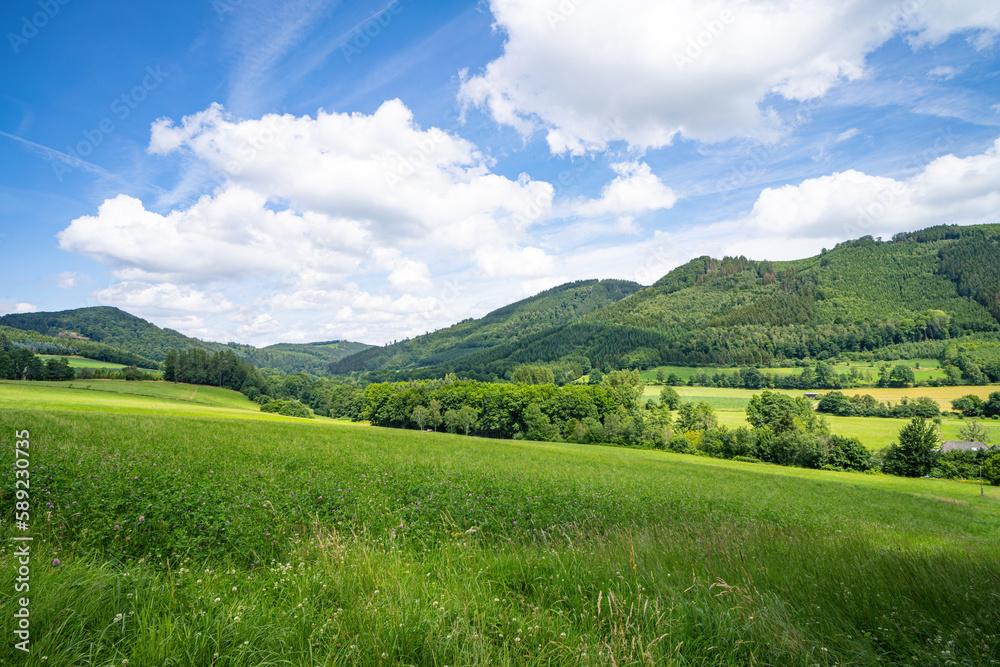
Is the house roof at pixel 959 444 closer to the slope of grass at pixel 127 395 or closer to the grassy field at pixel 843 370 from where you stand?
the grassy field at pixel 843 370

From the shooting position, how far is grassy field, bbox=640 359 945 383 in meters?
119

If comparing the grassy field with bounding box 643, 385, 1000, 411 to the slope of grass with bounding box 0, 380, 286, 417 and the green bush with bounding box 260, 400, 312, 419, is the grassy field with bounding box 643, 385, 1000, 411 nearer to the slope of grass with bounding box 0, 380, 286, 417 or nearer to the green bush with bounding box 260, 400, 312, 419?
the green bush with bounding box 260, 400, 312, 419

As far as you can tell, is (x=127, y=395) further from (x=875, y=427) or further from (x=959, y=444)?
(x=875, y=427)

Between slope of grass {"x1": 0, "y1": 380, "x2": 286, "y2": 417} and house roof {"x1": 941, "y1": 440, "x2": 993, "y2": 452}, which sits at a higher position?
slope of grass {"x1": 0, "y1": 380, "x2": 286, "y2": 417}

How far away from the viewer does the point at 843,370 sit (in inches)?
5438

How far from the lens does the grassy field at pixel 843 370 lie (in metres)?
119

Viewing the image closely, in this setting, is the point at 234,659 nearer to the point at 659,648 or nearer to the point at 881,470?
the point at 659,648

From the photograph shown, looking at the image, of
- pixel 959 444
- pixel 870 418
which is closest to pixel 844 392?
pixel 870 418

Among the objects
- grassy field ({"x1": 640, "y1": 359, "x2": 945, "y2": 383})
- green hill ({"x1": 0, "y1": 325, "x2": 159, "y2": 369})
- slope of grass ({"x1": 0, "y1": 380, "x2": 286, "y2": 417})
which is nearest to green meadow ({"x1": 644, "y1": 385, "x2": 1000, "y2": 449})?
grassy field ({"x1": 640, "y1": 359, "x2": 945, "y2": 383})

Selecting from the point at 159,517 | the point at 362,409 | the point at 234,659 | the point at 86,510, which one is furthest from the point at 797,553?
the point at 362,409

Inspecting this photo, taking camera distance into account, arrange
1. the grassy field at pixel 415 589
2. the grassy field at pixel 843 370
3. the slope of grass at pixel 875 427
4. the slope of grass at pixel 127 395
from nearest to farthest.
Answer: the grassy field at pixel 415 589, the slope of grass at pixel 127 395, the slope of grass at pixel 875 427, the grassy field at pixel 843 370

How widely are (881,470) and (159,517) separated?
83940 millimetres

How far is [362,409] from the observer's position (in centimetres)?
9975

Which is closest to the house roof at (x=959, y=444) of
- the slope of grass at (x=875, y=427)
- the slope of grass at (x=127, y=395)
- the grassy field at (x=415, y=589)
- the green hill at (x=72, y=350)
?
the slope of grass at (x=875, y=427)
